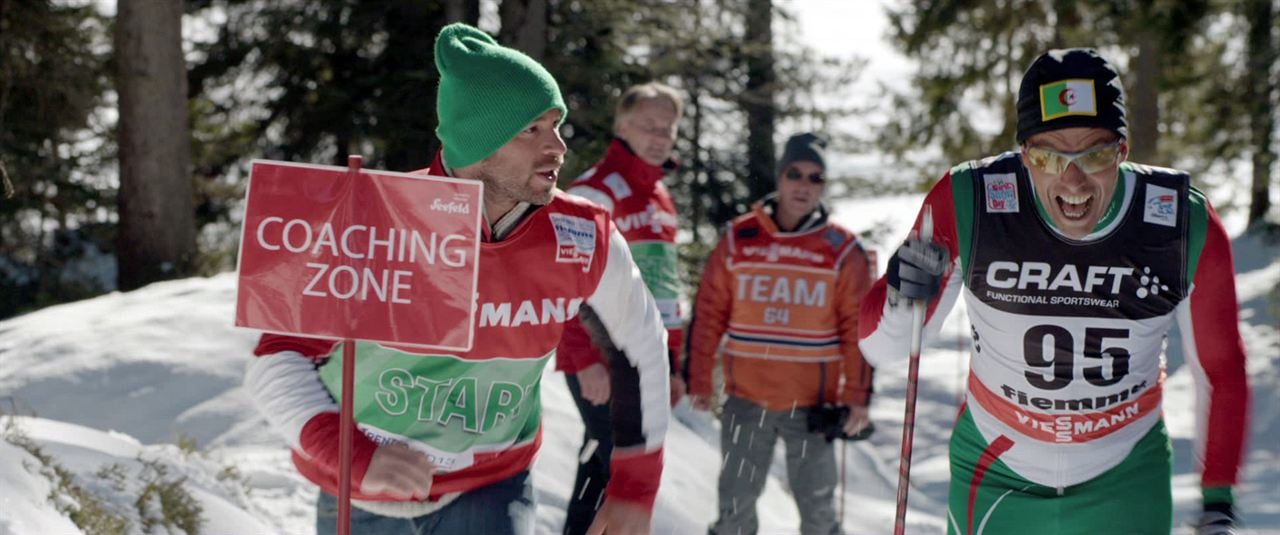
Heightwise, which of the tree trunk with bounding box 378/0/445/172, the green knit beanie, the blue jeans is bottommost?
the blue jeans

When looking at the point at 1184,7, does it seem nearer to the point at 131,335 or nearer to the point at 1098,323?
the point at 131,335

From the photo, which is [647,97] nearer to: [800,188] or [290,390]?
[800,188]

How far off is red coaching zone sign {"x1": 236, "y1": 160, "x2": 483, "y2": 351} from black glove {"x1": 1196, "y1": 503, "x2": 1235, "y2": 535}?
184cm

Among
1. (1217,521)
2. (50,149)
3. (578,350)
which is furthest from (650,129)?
(50,149)

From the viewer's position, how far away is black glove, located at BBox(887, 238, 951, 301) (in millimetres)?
3402

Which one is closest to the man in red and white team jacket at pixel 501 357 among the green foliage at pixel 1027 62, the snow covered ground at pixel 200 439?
the snow covered ground at pixel 200 439

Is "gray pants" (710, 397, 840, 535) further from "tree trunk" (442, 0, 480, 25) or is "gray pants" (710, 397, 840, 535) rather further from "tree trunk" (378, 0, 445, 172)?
"tree trunk" (442, 0, 480, 25)

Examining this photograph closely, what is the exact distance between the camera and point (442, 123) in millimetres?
3445

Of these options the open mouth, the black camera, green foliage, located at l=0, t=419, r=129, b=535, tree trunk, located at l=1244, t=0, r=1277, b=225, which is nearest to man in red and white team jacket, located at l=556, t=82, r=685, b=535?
the black camera

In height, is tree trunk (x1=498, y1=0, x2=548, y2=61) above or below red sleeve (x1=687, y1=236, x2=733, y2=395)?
above

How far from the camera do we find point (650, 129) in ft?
20.5

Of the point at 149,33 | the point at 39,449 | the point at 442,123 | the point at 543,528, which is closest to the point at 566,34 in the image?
the point at 149,33

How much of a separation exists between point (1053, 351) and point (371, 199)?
179 centimetres

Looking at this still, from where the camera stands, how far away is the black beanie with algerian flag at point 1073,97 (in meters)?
3.41
